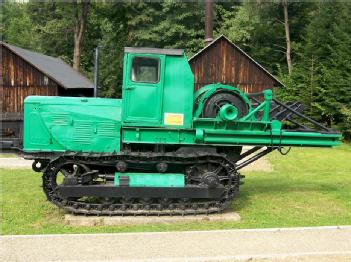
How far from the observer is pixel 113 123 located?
9.35 m

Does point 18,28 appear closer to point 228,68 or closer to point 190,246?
point 228,68

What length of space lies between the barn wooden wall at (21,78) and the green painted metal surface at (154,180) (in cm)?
1601

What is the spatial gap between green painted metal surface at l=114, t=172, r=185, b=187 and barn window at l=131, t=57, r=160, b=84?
69.7 inches

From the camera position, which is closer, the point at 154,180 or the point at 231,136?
the point at 154,180

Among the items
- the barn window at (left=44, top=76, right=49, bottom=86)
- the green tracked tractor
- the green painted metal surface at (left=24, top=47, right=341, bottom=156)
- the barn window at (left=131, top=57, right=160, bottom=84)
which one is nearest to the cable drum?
the green tracked tractor

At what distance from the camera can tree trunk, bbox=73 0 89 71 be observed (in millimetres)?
39006

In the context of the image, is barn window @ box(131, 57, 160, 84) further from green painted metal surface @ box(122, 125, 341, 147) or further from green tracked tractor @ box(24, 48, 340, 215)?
green painted metal surface @ box(122, 125, 341, 147)

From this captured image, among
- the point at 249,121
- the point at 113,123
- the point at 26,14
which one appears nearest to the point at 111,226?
the point at 113,123

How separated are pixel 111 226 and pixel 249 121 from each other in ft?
10.9

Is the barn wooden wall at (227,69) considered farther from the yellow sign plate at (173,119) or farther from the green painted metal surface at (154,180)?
the green painted metal surface at (154,180)

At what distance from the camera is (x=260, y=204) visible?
10.5 m

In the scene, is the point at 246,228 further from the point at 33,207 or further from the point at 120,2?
the point at 120,2

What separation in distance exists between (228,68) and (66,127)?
18517 millimetres

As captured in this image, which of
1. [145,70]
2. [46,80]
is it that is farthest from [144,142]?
[46,80]
